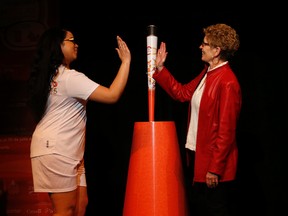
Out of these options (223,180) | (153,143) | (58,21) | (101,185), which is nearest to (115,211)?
(101,185)

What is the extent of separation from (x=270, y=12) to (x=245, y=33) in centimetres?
21

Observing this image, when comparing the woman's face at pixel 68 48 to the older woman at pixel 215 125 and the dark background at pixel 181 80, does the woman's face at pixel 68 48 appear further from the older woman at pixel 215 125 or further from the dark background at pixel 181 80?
the dark background at pixel 181 80

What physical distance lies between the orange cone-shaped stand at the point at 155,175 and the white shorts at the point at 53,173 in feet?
1.52

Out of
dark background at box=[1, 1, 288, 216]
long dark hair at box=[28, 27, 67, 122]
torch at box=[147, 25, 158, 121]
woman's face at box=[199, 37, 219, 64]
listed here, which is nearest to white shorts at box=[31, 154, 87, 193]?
long dark hair at box=[28, 27, 67, 122]

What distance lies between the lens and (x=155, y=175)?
2.13 m

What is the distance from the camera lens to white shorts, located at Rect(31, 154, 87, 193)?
5.89 ft

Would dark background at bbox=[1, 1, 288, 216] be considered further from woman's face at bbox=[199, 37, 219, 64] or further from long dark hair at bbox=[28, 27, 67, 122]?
long dark hair at bbox=[28, 27, 67, 122]

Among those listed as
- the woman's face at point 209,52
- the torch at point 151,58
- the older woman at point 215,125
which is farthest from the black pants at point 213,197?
the woman's face at point 209,52

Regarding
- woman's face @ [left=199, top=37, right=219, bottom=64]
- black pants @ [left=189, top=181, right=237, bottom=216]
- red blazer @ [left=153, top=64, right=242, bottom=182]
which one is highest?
woman's face @ [left=199, top=37, right=219, bottom=64]

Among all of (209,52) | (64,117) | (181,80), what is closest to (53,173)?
(64,117)

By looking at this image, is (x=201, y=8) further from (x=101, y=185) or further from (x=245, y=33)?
(x=101, y=185)

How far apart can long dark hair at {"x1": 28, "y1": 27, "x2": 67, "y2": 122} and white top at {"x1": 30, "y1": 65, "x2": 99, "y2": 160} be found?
31 mm

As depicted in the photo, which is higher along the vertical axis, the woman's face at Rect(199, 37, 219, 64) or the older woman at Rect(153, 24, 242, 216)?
the woman's face at Rect(199, 37, 219, 64)

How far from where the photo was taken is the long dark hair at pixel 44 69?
1.84 m
